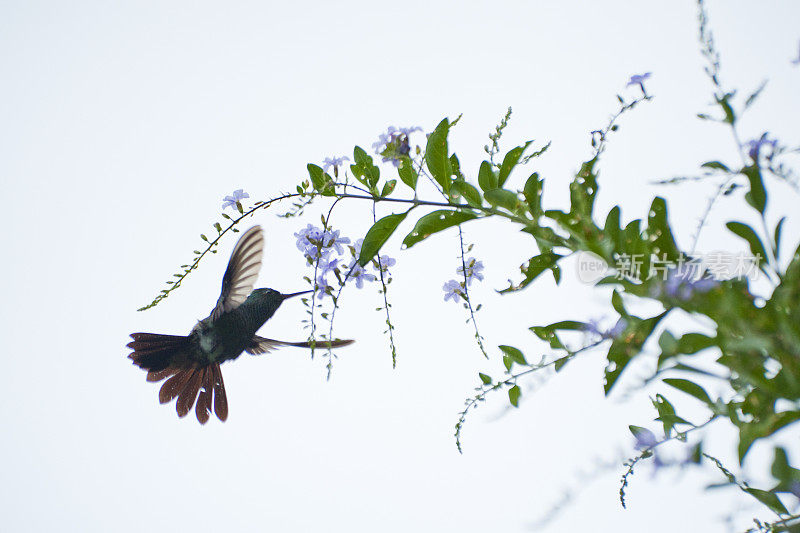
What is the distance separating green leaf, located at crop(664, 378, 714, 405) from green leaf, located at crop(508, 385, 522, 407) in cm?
38

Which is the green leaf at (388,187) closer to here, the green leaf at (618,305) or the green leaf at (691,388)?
the green leaf at (618,305)

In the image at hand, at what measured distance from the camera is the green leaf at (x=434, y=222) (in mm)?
1203

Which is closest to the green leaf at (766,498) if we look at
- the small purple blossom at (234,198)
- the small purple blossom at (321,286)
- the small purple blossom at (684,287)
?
the small purple blossom at (684,287)

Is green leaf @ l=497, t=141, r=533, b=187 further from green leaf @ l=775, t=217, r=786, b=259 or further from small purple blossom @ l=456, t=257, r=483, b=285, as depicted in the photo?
green leaf @ l=775, t=217, r=786, b=259

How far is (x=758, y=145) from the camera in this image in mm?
898

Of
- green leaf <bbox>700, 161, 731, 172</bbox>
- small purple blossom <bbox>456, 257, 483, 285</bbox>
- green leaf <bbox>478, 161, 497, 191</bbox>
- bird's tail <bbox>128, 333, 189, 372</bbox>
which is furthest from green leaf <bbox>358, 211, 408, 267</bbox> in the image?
bird's tail <bbox>128, 333, 189, 372</bbox>

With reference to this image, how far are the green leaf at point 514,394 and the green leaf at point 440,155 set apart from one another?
1.40 ft

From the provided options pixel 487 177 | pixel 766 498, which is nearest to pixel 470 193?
pixel 487 177

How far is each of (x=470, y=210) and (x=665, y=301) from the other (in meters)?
0.51

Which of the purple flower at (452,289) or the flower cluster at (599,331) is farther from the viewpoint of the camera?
the purple flower at (452,289)

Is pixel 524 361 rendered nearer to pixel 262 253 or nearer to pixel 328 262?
pixel 328 262

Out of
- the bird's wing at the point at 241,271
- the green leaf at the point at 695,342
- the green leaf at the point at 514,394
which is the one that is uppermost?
the bird's wing at the point at 241,271

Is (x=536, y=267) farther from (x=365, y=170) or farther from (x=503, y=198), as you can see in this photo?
(x=365, y=170)

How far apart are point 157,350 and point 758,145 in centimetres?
148
